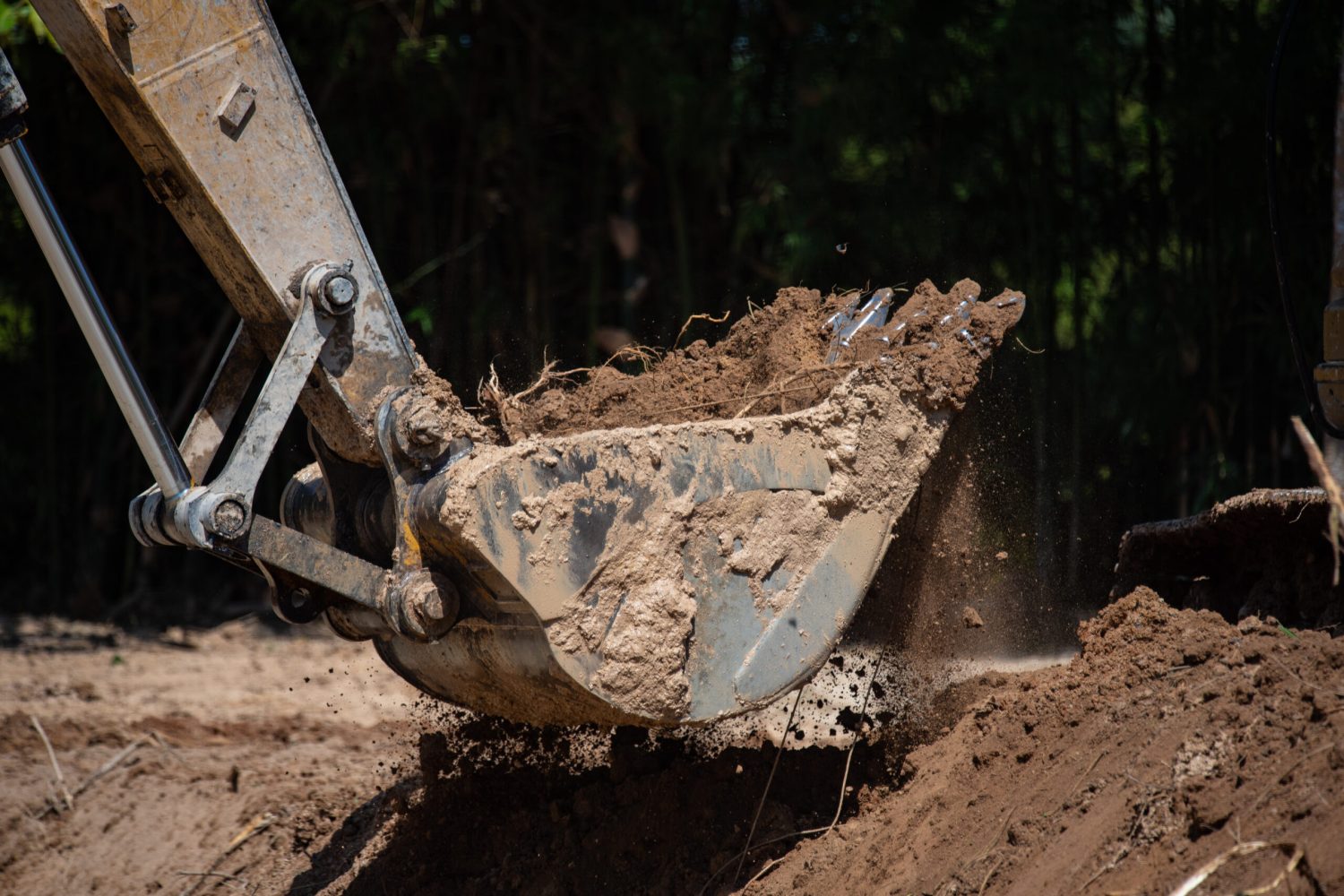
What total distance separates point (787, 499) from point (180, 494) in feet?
3.70

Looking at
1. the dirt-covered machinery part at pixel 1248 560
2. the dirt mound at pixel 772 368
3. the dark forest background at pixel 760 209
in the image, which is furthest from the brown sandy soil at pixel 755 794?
the dark forest background at pixel 760 209

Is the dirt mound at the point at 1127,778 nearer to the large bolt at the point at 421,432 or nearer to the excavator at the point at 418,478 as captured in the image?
the excavator at the point at 418,478

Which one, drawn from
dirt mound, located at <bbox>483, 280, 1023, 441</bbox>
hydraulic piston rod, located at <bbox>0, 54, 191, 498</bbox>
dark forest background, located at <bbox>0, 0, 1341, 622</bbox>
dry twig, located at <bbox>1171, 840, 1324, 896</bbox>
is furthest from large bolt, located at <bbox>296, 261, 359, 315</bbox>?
dark forest background, located at <bbox>0, 0, 1341, 622</bbox>

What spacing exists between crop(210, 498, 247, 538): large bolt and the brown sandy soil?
981 millimetres

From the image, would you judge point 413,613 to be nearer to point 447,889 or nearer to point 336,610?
point 336,610

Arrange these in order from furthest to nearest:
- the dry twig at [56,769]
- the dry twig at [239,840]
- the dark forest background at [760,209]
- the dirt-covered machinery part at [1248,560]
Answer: the dark forest background at [760,209]
the dry twig at [56,769]
the dry twig at [239,840]
the dirt-covered machinery part at [1248,560]

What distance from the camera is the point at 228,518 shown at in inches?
88.2

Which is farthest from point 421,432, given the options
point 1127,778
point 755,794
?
point 1127,778

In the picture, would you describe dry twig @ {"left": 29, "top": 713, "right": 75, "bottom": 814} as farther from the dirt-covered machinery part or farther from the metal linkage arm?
the dirt-covered machinery part

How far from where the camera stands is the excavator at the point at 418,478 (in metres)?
2.25

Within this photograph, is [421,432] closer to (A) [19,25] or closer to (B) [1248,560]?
(B) [1248,560]

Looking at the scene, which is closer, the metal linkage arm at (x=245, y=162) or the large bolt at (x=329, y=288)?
the metal linkage arm at (x=245, y=162)

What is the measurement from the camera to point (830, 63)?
19.0 ft

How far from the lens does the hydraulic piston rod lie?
2.22m
